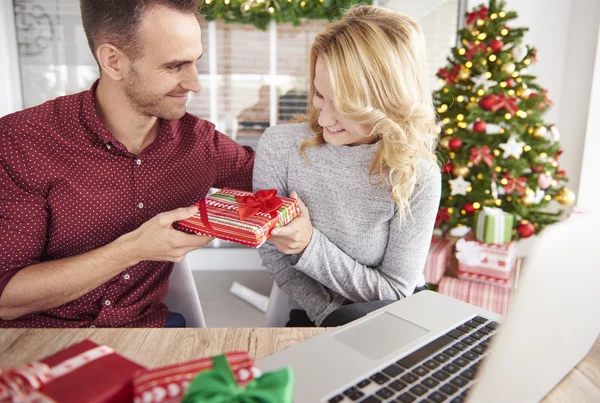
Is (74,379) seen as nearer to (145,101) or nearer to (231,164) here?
(145,101)

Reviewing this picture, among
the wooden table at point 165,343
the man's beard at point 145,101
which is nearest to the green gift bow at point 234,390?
the wooden table at point 165,343

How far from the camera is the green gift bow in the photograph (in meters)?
0.49

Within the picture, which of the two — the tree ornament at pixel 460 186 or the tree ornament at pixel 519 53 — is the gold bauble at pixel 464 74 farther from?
the tree ornament at pixel 460 186

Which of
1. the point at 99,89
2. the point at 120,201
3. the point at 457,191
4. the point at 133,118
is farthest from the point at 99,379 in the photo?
the point at 457,191

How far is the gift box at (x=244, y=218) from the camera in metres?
1.30

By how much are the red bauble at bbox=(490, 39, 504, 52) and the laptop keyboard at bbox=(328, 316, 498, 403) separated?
2434 mm

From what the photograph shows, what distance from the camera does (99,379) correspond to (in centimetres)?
57

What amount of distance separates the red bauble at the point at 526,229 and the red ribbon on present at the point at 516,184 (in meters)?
0.19

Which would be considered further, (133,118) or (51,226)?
(133,118)

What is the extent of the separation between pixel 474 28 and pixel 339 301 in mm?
2283

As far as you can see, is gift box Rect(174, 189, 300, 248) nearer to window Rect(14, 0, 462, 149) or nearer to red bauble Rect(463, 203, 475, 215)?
red bauble Rect(463, 203, 475, 215)

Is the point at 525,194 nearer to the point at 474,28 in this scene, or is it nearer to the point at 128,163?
the point at 474,28

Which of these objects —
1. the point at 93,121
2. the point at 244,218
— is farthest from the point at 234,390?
the point at 93,121

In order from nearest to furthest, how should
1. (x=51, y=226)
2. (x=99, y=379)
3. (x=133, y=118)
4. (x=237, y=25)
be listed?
(x=99, y=379) → (x=51, y=226) → (x=133, y=118) → (x=237, y=25)
